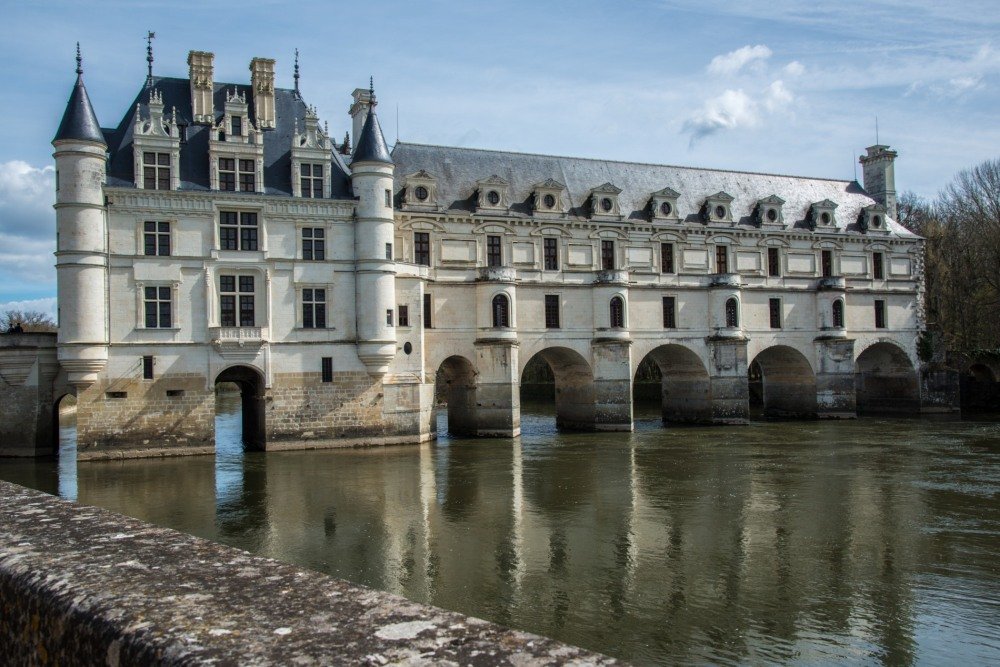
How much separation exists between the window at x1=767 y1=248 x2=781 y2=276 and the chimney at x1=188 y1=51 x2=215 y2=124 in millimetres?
26740

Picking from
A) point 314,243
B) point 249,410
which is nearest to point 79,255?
point 314,243

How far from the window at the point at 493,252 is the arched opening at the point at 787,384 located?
625 inches

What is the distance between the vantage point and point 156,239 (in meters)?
29.1

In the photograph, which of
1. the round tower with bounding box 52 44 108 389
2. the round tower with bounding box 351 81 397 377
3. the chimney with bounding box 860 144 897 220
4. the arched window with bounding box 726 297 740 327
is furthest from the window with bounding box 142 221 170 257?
the chimney with bounding box 860 144 897 220

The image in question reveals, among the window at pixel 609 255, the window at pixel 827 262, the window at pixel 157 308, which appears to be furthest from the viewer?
the window at pixel 827 262

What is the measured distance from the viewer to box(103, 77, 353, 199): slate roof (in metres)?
29.4

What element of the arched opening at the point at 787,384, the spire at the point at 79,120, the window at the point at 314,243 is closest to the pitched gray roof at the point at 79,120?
the spire at the point at 79,120

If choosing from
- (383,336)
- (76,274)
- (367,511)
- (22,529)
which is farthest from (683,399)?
(22,529)

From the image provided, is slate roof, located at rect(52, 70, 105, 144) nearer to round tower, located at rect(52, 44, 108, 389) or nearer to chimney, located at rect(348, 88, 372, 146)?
round tower, located at rect(52, 44, 108, 389)

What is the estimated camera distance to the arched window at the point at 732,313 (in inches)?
1545

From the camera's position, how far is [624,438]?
33.8 metres

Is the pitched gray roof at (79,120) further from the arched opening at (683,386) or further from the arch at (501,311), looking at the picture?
the arched opening at (683,386)

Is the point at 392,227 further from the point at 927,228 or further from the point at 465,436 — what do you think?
the point at 927,228

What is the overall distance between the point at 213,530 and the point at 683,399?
1081 inches
